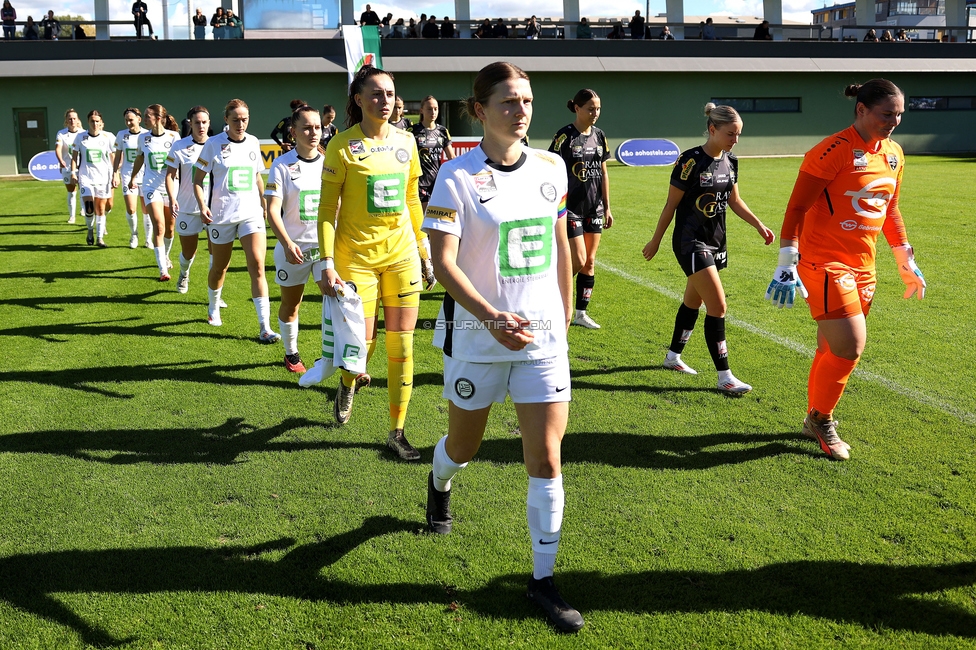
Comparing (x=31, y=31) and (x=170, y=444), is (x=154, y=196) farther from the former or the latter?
(x=31, y=31)

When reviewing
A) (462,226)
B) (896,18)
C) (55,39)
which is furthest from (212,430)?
(896,18)

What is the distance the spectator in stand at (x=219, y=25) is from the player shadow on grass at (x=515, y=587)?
33.3 m

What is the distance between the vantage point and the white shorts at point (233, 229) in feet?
25.9

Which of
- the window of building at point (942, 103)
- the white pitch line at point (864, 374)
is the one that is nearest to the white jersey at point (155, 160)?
the white pitch line at point (864, 374)

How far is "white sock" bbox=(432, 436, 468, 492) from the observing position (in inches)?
154

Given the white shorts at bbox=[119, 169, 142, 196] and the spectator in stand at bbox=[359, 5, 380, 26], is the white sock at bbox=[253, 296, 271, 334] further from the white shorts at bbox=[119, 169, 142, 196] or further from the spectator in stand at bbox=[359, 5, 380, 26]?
the spectator in stand at bbox=[359, 5, 380, 26]

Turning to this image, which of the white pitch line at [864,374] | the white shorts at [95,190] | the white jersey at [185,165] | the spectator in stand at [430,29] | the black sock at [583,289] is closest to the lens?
the white pitch line at [864,374]

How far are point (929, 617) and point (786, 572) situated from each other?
600 millimetres

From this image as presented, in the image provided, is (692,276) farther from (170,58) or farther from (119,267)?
(170,58)

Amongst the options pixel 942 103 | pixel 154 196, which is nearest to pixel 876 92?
pixel 154 196

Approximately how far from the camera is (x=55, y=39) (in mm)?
32844

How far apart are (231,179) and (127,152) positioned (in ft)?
22.6

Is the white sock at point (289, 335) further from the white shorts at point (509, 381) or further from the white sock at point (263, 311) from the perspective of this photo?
the white shorts at point (509, 381)

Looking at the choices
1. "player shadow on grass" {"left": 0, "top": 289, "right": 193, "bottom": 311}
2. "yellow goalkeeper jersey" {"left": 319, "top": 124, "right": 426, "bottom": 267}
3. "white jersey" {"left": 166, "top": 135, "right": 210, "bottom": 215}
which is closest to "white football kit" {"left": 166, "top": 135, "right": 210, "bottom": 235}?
"white jersey" {"left": 166, "top": 135, "right": 210, "bottom": 215}
